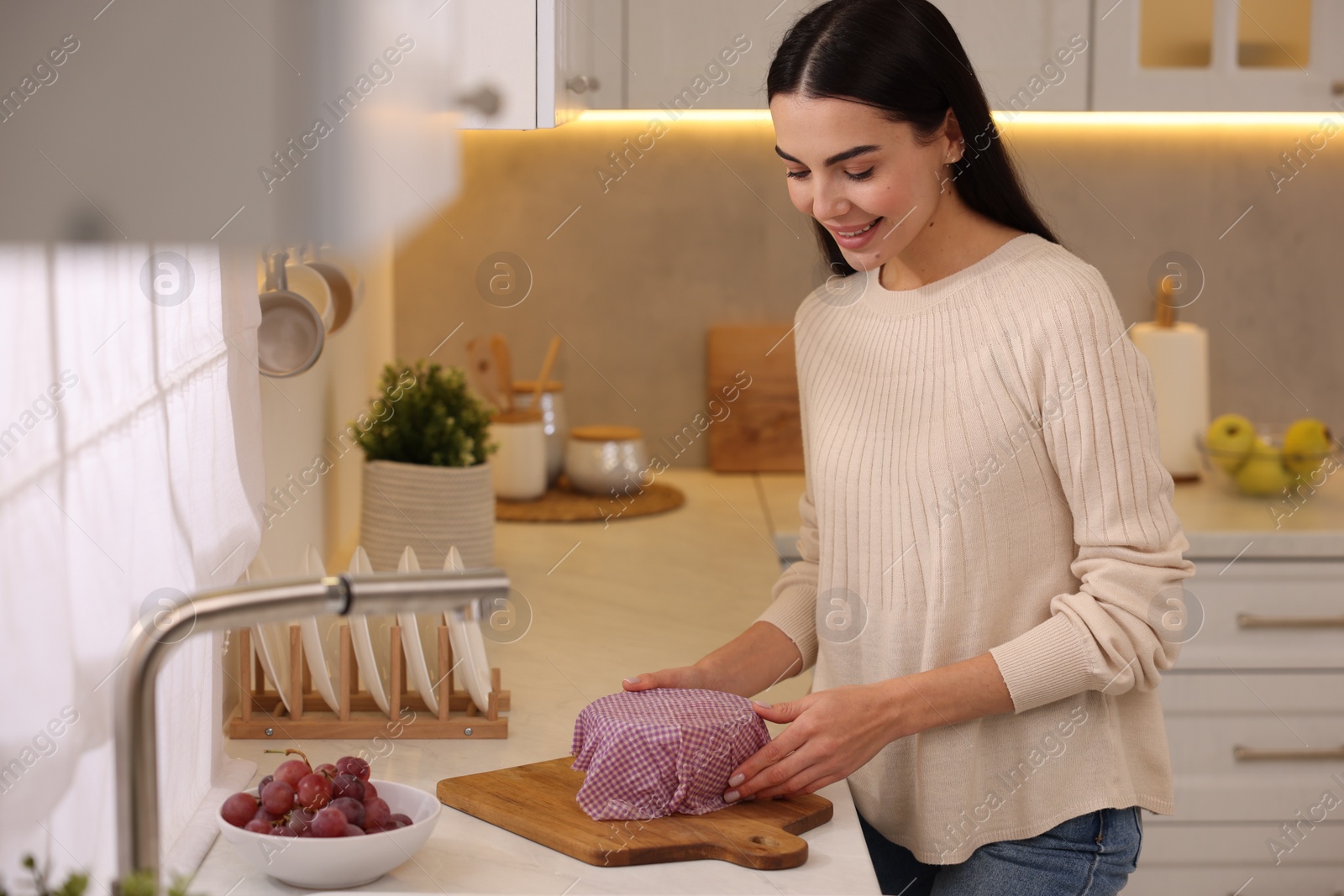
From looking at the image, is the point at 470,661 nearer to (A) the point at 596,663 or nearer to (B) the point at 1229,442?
(A) the point at 596,663

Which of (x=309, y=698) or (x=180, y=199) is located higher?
(x=180, y=199)

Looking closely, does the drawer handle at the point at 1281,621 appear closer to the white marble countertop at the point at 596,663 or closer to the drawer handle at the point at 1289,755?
the drawer handle at the point at 1289,755

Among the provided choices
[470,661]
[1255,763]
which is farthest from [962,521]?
[1255,763]

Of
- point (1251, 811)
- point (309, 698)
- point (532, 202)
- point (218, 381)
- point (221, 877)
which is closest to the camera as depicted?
point (221, 877)

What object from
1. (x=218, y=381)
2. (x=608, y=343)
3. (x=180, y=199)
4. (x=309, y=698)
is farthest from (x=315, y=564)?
(x=608, y=343)

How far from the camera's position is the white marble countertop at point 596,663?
3.27 feet

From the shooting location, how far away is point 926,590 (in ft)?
3.91

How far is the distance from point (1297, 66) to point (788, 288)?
3.30 ft

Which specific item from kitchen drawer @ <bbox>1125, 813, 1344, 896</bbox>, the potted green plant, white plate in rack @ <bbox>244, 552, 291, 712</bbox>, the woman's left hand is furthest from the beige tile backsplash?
the woman's left hand

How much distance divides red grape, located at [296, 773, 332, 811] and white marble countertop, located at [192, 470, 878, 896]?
0.07 m

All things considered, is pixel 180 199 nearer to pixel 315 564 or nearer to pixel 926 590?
pixel 315 564

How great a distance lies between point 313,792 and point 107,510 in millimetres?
264

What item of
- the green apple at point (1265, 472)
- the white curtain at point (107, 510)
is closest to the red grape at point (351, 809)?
the white curtain at point (107, 510)

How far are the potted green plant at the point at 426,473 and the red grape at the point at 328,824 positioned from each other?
881 millimetres
